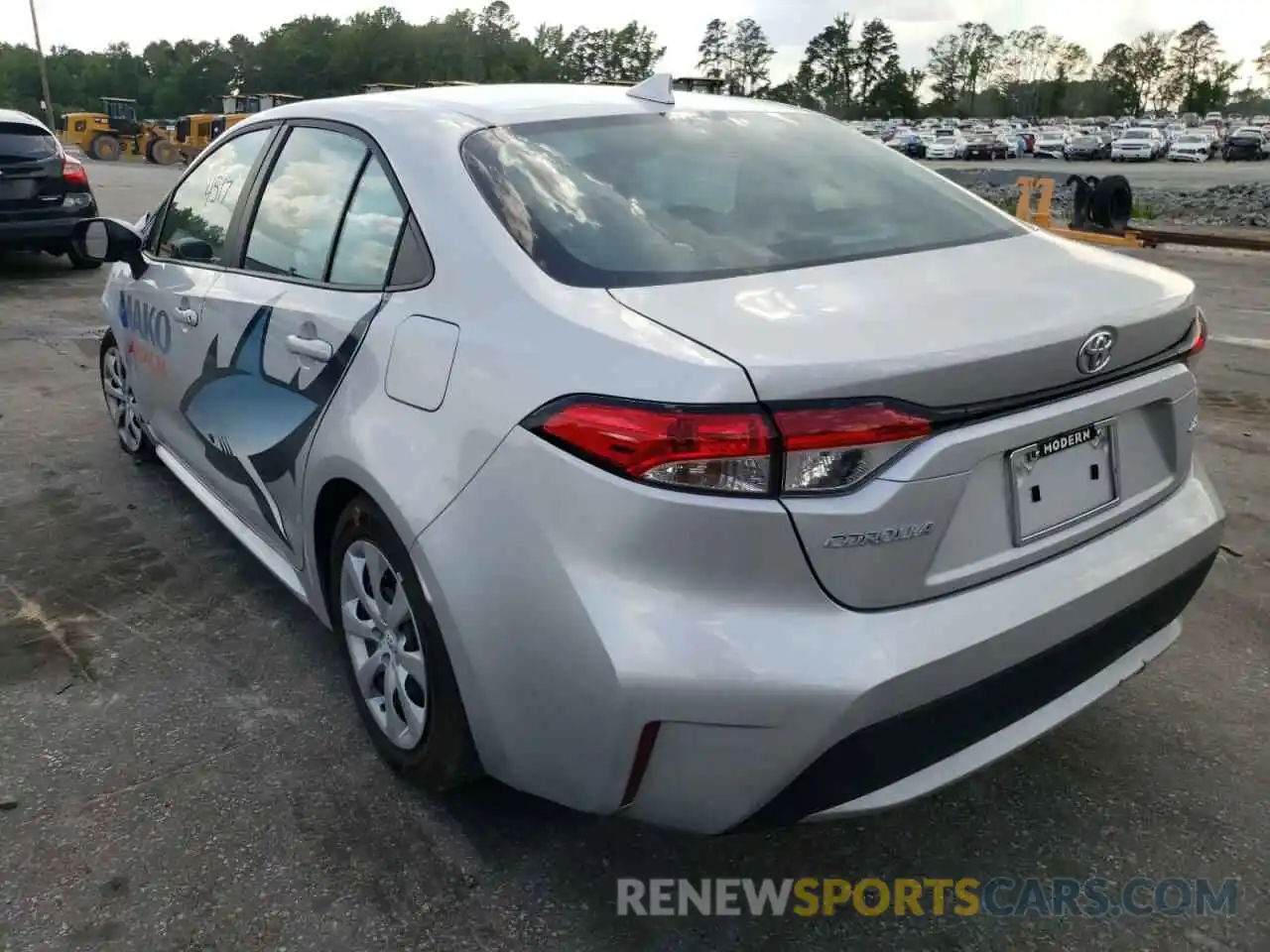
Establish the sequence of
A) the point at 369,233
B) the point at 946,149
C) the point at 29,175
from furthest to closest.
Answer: the point at 946,149 → the point at 29,175 → the point at 369,233

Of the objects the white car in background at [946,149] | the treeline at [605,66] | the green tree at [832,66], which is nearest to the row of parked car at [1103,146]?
the white car in background at [946,149]

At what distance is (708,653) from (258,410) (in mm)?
1755

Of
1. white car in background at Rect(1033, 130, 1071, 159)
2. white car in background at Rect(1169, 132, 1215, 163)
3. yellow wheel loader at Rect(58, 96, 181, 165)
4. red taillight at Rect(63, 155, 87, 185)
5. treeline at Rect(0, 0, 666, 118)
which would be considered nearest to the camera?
red taillight at Rect(63, 155, 87, 185)

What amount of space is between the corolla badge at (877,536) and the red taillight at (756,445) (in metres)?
0.08

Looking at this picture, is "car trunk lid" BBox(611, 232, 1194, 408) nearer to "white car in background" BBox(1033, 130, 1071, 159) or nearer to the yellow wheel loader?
the yellow wheel loader

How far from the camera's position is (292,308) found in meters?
2.80

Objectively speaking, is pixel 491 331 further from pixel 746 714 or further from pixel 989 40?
pixel 989 40

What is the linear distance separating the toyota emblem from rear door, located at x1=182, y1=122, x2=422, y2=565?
4.62 ft

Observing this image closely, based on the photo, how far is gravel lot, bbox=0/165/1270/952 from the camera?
2.18 meters

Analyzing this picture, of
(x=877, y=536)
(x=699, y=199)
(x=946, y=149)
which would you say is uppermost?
(x=699, y=199)

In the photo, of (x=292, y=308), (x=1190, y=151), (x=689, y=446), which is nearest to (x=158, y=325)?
(x=292, y=308)

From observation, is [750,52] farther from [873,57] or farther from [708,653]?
[708,653]

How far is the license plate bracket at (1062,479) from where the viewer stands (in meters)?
1.98

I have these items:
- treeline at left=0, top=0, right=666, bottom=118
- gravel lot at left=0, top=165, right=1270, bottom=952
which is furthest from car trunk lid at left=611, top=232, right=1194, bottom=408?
treeline at left=0, top=0, right=666, bottom=118
